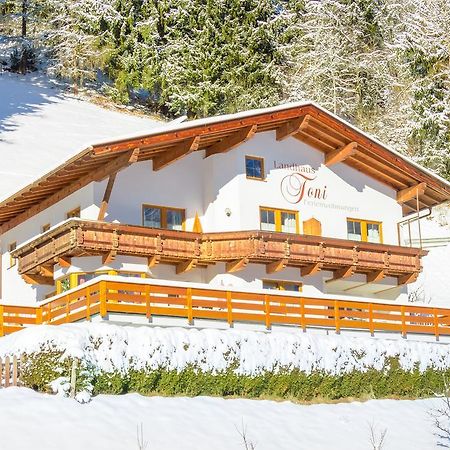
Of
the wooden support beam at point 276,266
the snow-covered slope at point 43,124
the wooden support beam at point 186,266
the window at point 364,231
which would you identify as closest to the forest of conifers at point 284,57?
the snow-covered slope at point 43,124

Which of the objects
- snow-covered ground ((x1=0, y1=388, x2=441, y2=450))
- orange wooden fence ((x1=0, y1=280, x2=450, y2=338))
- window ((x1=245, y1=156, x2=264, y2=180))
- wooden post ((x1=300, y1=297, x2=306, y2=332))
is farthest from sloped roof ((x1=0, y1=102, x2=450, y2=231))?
snow-covered ground ((x1=0, y1=388, x2=441, y2=450))

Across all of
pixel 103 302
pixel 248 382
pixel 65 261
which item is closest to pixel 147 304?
pixel 103 302

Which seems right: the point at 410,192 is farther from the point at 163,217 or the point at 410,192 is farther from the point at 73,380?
the point at 73,380

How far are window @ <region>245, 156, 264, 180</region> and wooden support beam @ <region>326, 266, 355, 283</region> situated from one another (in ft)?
12.5

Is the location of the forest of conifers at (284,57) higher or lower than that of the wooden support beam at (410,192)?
higher

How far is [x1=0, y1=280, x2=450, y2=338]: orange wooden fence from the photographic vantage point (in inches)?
929

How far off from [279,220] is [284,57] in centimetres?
3389

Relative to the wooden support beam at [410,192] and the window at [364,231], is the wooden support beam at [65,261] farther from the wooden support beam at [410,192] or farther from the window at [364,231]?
the wooden support beam at [410,192]

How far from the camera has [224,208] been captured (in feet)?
102

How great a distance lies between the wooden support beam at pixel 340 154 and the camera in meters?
33.4

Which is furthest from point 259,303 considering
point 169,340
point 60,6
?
point 60,6

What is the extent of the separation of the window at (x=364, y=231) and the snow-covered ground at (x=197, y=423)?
935cm

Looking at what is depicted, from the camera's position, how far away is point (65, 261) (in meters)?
28.6

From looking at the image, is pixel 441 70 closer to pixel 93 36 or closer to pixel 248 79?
pixel 248 79
